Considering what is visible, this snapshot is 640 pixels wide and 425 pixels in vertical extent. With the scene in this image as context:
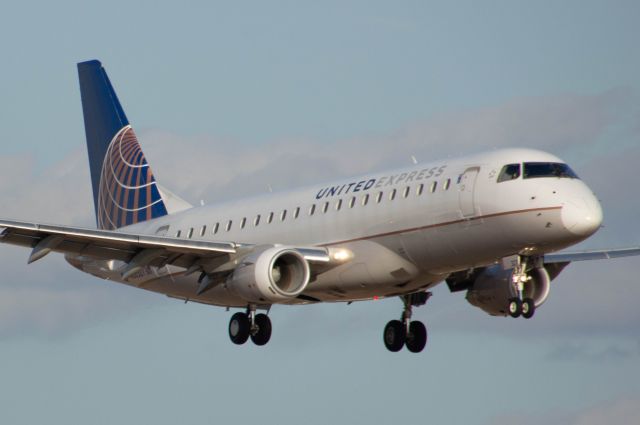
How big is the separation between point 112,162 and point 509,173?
836 inches

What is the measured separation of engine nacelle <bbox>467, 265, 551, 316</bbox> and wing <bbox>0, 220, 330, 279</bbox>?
6209mm

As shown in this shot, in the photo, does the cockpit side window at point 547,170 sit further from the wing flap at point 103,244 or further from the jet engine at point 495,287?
the wing flap at point 103,244

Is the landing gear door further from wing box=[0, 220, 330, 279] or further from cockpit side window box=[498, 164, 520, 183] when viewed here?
wing box=[0, 220, 330, 279]

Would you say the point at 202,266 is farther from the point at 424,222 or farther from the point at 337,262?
the point at 424,222

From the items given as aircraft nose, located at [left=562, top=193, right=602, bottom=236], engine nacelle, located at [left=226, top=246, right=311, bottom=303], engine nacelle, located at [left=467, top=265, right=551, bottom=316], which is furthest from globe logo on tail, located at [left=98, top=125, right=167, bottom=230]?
aircraft nose, located at [left=562, top=193, right=602, bottom=236]

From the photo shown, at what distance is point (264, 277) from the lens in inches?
1834

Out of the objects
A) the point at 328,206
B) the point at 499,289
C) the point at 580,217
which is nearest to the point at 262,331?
the point at 328,206

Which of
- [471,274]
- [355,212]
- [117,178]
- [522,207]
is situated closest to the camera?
[522,207]

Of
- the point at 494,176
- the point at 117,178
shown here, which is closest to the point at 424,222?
the point at 494,176

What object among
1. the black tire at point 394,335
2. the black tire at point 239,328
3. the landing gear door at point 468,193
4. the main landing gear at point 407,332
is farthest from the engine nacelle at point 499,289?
the black tire at point 239,328

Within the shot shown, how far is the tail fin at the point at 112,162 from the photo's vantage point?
194 feet

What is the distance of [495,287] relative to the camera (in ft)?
167

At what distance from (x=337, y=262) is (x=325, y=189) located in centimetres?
300

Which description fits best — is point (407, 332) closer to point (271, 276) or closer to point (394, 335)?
point (394, 335)
